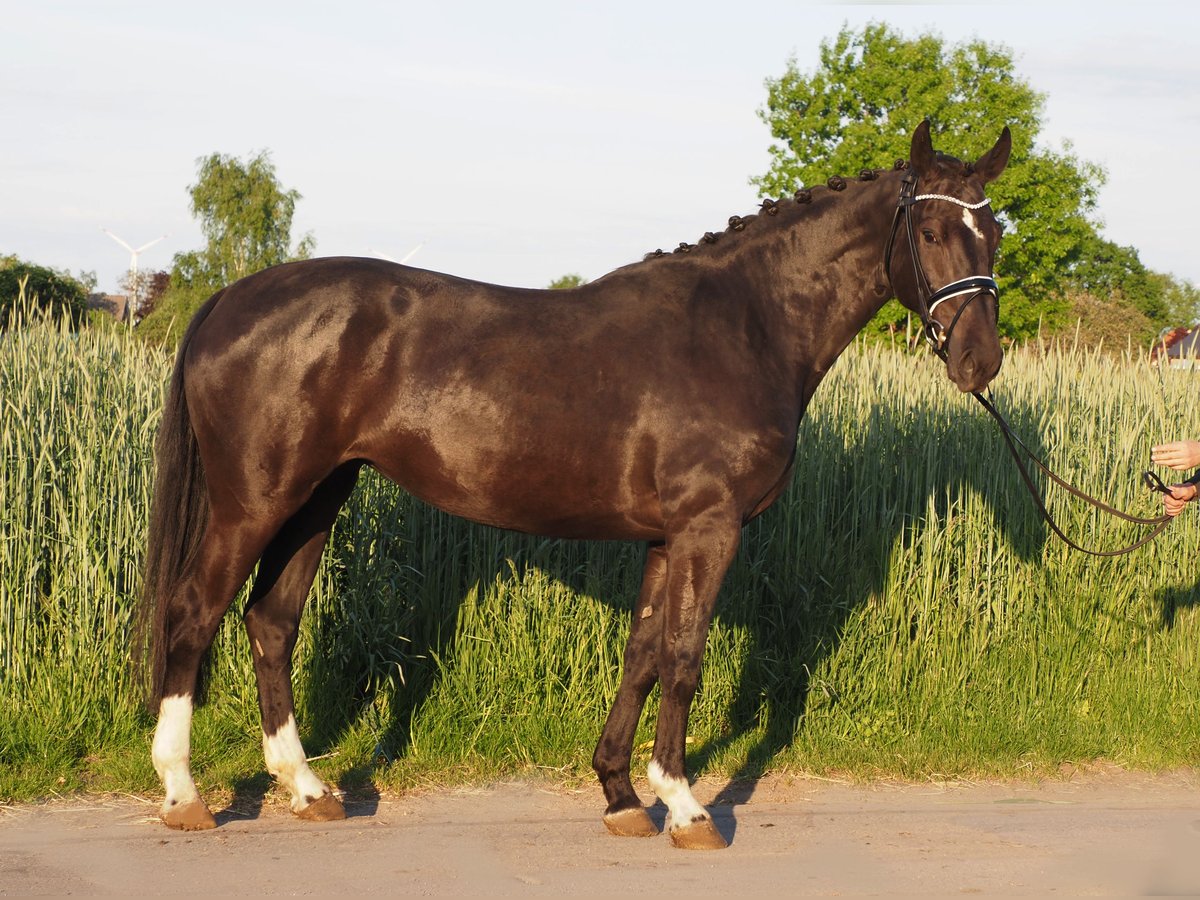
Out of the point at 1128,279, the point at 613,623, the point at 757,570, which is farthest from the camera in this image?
the point at 1128,279

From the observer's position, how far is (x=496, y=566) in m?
5.75

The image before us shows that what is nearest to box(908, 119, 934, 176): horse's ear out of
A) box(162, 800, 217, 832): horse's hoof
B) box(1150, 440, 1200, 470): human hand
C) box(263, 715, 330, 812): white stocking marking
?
box(1150, 440, 1200, 470): human hand

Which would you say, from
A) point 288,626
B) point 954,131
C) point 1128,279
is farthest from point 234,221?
point 288,626

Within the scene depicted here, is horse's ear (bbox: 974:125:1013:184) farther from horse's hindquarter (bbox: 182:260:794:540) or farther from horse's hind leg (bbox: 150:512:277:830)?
horse's hind leg (bbox: 150:512:277:830)

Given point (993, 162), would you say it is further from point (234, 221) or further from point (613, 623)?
point (234, 221)

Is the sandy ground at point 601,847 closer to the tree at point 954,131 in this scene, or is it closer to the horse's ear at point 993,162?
the horse's ear at point 993,162

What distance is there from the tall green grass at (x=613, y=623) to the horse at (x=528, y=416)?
0.83m

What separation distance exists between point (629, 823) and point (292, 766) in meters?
1.36

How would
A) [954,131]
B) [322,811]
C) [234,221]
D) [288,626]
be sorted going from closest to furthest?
[322,811], [288,626], [954,131], [234,221]

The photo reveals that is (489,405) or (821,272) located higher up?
(821,272)

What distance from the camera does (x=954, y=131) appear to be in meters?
34.5

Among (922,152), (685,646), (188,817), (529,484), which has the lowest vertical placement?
(188,817)

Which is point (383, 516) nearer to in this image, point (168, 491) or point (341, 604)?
point (341, 604)

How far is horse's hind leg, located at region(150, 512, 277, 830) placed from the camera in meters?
4.42
